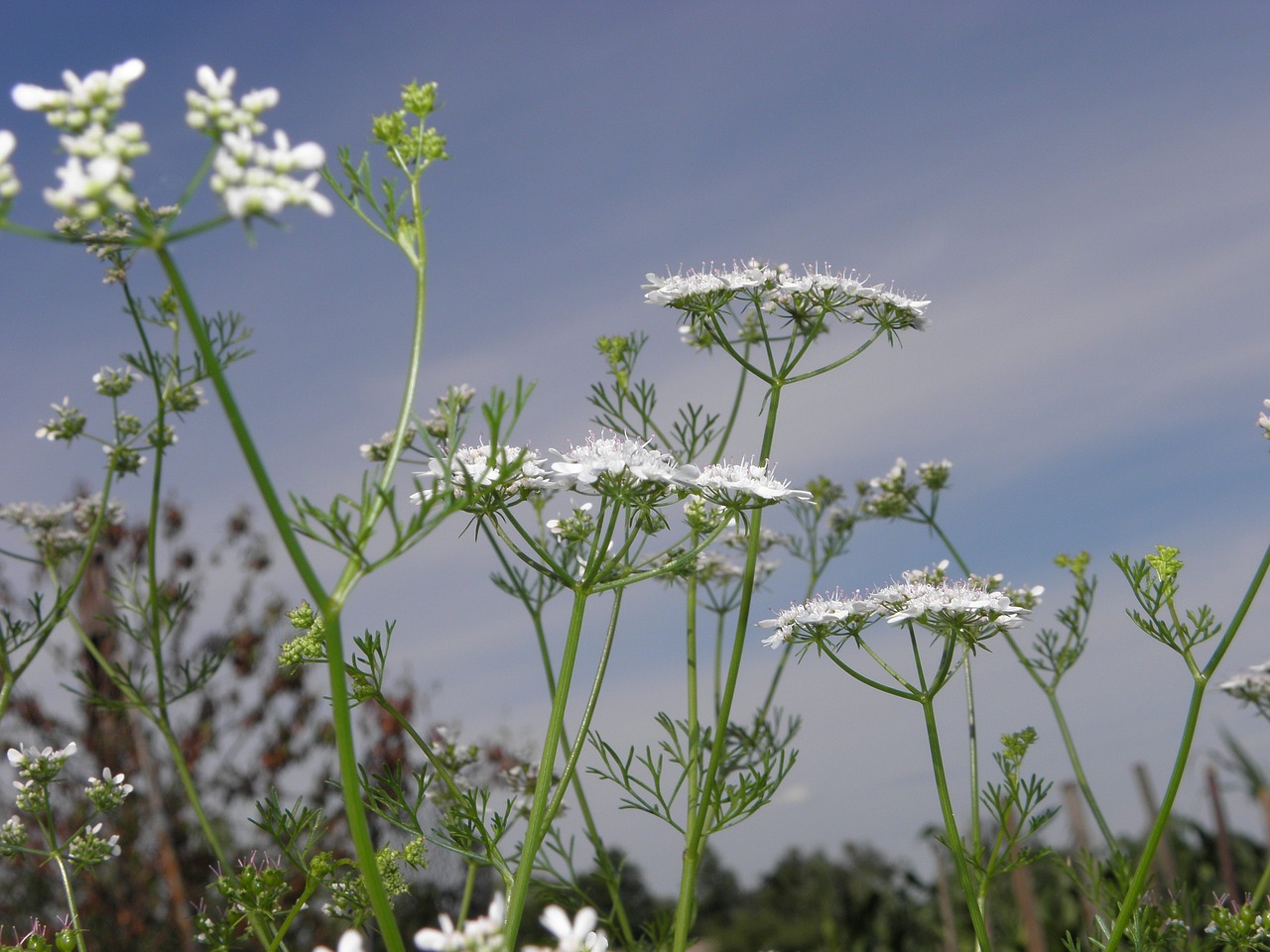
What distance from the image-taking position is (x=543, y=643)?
451cm

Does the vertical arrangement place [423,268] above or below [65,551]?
below

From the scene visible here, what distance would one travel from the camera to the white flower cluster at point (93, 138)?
Answer: 71.9 inches

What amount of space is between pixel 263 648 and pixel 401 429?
11543 millimetres

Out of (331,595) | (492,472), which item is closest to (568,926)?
(331,595)

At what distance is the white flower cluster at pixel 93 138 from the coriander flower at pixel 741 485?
1.71m

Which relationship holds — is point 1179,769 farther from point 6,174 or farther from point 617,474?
point 6,174

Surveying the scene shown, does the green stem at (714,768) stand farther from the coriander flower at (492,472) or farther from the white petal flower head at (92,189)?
the white petal flower head at (92,189)

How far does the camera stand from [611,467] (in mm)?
3068

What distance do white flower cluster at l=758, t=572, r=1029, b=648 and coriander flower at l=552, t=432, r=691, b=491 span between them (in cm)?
83

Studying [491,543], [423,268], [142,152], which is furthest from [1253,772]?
[142,152]

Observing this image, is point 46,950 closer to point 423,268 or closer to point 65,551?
point 423,268

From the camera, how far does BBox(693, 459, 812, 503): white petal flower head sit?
3.19 meters

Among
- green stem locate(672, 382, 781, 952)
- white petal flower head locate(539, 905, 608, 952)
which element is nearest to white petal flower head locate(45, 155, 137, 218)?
white petal flower head locate(539, 905, 608, 952)

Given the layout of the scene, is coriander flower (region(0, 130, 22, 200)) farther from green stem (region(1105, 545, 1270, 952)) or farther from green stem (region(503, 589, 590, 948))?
green stem (region(1105, 545, 1270, 952))
